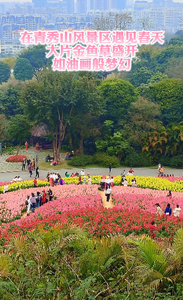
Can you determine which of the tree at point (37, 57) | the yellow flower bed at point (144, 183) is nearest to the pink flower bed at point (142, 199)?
the yellow flower bed at point (144, 183)

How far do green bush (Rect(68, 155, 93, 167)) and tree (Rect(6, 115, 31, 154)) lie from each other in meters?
6.66

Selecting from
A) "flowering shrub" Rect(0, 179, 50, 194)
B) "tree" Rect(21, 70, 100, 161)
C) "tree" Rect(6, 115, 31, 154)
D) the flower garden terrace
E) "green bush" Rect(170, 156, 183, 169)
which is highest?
"tree" Rect(21, 70, 100, 161)

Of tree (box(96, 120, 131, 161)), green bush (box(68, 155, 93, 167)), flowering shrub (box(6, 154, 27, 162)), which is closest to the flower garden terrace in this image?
green bush (box(68, 155, 93, 167))

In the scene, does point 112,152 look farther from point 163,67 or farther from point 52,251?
point 163,67

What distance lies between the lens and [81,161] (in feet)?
144

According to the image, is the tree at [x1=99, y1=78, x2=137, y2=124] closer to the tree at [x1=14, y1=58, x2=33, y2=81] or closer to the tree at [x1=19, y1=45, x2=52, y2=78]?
the tree at [x1=14, y1=58, x2=33, y2=81]

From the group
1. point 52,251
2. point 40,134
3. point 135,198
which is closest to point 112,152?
point 40,134

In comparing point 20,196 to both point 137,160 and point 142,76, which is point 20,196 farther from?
point 142,76

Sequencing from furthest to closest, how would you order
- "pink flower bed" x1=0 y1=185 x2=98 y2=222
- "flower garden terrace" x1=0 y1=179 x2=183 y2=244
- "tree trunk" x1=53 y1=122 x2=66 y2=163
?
"tree trunk" x1=53 y1=122 x2=66 y2=163, "pink flower bed" x1=0 y1=185 x2=98 y2=222, "flower garden terrace" x1=0 y1=179 x2=183 y2=244

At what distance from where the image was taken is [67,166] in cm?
4362

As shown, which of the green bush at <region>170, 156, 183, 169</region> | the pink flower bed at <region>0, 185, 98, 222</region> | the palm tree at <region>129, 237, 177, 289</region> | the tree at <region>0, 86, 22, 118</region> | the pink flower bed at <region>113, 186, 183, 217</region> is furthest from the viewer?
the tree at <region>0, 86, 22, 118</region>

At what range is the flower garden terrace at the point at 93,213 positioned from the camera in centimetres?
1966

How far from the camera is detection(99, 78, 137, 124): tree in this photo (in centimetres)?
4794

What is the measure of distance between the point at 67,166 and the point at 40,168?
2.53 meters
